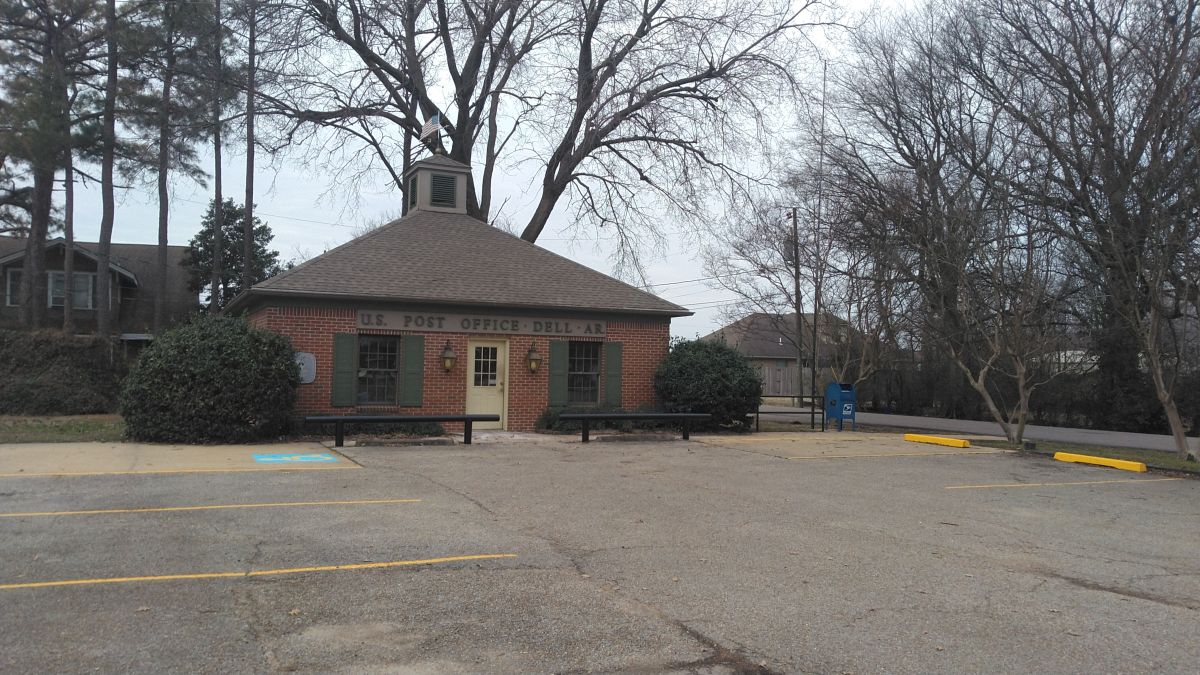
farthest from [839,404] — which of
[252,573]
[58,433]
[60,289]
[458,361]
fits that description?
[60,289]

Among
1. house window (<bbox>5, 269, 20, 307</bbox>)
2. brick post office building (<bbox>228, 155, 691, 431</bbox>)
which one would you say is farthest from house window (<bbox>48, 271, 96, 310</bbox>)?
brick post office building (<bbox>228, 155, 691, 431</bbox>)

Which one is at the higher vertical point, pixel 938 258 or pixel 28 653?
pixel 938 258

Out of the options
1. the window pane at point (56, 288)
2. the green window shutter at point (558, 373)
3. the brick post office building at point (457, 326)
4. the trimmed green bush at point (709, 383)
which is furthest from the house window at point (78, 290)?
the trimmed green bush at point (709, 383)

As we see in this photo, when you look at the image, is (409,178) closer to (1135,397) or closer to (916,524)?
(916,524)

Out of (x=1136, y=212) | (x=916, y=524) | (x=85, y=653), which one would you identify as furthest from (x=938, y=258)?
(x=85, y=653)

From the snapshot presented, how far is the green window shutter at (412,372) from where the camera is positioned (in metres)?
17.8

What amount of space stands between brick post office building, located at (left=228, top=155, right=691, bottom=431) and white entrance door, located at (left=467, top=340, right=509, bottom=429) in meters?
0.03

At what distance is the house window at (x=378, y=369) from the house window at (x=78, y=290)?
83.5 feet

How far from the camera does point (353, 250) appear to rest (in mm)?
18984

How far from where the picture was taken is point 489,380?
18.9 m

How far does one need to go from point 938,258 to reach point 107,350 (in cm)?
2605

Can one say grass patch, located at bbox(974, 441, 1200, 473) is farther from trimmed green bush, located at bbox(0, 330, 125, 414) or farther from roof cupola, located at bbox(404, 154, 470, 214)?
trimmed green bush, located at bbox(0, 330, 125, 414)

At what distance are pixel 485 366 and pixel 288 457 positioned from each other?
6.23 meters

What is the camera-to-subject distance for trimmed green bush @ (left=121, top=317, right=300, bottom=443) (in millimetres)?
14828
